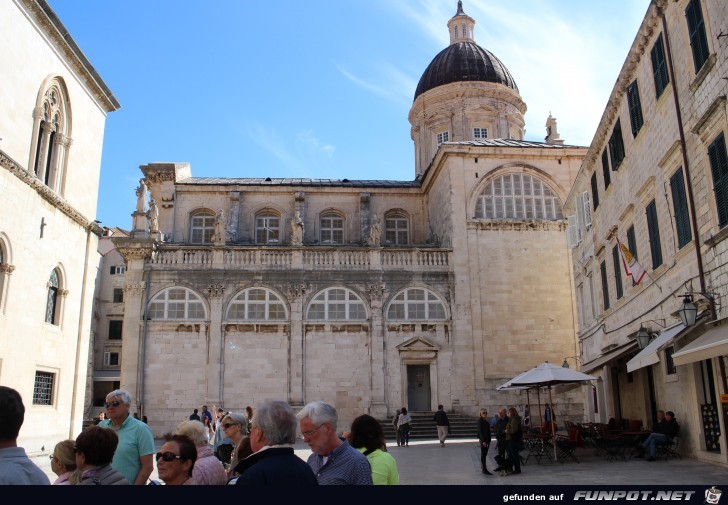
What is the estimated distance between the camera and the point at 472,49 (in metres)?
44.6

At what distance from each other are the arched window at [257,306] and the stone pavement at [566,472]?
11.0 metres

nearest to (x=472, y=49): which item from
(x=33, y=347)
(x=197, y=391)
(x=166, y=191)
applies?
(x=166, y=191)

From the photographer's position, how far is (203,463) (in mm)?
5445

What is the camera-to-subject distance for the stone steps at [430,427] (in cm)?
2823

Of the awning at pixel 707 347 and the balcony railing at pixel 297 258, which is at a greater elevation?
the balcony railing at pixel 297 258

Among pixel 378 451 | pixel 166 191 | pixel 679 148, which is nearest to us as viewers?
pixel 378 451

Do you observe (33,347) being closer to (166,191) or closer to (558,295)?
(166,191)

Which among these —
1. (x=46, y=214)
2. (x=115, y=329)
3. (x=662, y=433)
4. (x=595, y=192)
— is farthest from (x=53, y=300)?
(x=115, y=329)

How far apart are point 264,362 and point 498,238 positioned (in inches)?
493

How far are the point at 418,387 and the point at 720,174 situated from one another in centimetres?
2010

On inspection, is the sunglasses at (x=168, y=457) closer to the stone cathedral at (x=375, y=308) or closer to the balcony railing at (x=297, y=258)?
the stone cathedral at (x=375, y=308)

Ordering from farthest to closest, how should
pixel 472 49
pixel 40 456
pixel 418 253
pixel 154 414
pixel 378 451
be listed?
pixel 472 49
pixel 418 253
pixel 154 414
pixel 40 456
pixel 378 451

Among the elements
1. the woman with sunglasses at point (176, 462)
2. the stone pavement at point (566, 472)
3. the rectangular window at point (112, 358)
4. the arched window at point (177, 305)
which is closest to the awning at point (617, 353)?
the stone pavement at point (566, 472)

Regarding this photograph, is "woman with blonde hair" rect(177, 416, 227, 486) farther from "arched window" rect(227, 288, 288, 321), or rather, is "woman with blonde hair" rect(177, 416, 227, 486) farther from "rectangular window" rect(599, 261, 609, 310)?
"arched window" rect(227, 288, 288, 321)
